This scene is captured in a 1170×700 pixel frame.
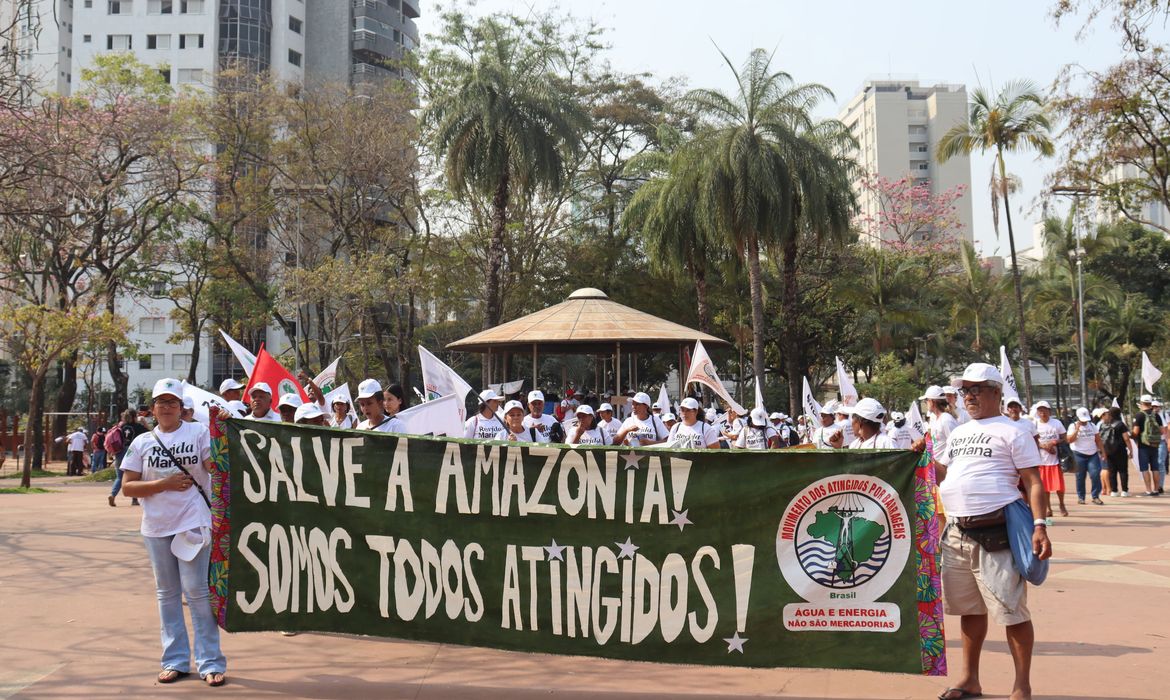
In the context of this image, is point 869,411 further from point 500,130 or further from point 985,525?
point 500,130

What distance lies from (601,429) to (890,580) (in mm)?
8104

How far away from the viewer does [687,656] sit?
566 cm

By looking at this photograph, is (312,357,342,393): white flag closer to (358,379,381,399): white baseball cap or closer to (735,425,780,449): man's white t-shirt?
(735,425,780,449): man's white t-shirt

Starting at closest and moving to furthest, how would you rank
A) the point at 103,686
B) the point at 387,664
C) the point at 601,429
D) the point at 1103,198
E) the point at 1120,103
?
the point at 103,686
the point at 387,664
the point at 601,429
the point at 1120,103
the point at 1103,198

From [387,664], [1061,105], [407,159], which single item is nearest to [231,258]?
[407,159]

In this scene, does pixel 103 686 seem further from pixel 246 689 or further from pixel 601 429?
pixel 601 429

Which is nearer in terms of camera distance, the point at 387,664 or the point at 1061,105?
the point at 387,664

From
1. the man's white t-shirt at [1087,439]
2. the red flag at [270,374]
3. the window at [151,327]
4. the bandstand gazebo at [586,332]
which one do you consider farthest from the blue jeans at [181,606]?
the window at [151,327]

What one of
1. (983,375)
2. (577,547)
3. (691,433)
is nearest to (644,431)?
(691,433)

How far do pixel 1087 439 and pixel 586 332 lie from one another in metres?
11.7

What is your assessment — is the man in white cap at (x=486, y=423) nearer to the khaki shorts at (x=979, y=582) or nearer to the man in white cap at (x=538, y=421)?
the man in white cap at (x=538, y=421)

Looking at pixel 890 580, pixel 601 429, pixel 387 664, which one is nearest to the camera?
pixel 890 580

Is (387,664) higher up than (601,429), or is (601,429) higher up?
(601,429)

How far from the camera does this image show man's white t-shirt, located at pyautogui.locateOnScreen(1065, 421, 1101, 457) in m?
16.6
